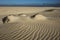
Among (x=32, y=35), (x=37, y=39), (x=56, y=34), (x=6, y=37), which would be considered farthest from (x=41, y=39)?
(x=6, y=37)

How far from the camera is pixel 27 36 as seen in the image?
6551mm

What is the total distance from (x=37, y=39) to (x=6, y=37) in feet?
4.84

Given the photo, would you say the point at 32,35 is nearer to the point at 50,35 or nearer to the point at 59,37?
the point at 50,35

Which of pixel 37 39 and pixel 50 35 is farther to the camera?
pixel 50 35

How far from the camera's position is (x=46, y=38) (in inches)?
250

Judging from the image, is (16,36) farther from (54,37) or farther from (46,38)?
(54,37)

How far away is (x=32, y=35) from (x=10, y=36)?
1096 mm

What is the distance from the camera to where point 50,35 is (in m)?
6.74

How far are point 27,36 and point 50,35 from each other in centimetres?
117

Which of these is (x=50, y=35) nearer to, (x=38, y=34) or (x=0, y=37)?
(x=38, y=34)

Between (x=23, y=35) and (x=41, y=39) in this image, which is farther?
(x=23, y=35)

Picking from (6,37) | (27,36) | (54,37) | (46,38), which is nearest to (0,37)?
(6,37)

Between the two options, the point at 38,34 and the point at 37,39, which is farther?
the point at 38,34

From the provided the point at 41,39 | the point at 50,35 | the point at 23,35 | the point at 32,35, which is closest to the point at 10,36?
the point at 23,35
